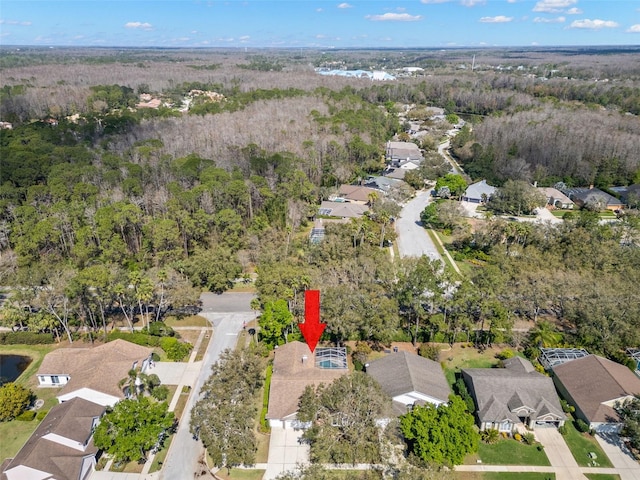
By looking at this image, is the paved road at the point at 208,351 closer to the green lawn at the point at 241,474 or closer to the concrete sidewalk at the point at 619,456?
the green lawn at the point at 241,474

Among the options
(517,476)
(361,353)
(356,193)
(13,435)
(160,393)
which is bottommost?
(517,476)

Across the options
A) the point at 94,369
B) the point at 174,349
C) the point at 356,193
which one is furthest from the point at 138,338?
the point at 356,193

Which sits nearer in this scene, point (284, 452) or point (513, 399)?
point (284, 452)

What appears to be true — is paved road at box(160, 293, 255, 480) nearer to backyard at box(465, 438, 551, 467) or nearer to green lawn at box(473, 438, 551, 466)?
backyard at box(465, 438, 551, 467)

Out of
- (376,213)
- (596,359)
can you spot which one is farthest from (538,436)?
(376,213)

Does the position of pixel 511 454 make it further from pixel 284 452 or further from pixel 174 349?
pixel 174 349

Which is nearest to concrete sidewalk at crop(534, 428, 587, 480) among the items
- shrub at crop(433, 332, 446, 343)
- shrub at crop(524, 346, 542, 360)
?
shrub at crop(524, 346, 542, 360)
